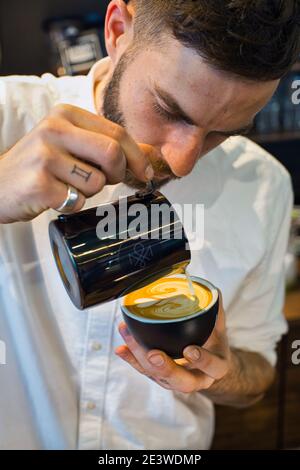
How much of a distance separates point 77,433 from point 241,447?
3.52 ft

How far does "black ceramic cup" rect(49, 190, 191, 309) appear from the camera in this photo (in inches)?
30.2

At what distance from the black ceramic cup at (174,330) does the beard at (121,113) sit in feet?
0.77

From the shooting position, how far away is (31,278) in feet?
3.95

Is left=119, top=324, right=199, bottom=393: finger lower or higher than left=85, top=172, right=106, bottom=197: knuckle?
lower

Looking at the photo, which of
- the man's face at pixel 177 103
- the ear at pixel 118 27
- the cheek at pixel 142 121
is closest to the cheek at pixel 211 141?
the man's face at pixel 177 103

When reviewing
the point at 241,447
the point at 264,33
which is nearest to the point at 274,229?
the point at 264,33

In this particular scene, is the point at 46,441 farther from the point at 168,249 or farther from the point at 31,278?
the point at 168,249

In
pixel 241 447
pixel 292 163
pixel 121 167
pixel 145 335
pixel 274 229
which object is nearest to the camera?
pixel 121 167

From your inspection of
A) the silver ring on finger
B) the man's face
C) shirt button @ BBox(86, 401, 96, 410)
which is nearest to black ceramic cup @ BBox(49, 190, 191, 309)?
the silver ring on finger

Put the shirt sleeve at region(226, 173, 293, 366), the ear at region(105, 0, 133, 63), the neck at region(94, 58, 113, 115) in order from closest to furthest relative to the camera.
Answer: the ear at region(105, 0, 133, 63) < the neck at region(94, 58, 113, 115) < the shirt sleeve at region(226, 173, 293, 366)

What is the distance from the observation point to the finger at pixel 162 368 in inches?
34.5

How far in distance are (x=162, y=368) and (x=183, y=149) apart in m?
0.39

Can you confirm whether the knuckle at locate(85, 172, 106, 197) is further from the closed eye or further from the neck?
the neck

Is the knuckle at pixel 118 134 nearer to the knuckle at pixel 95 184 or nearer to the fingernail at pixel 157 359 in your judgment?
the knuckle at pixel 95 184
